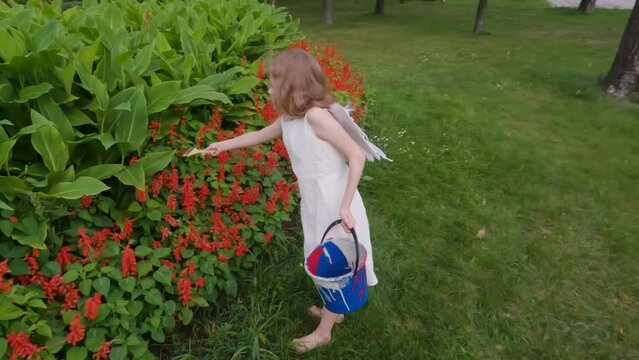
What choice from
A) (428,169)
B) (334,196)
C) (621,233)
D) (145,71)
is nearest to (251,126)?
(145,71)

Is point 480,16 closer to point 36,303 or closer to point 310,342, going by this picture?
point 310,342

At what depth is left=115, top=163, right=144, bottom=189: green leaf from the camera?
2504 mm

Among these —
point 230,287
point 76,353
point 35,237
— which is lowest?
point 230,287

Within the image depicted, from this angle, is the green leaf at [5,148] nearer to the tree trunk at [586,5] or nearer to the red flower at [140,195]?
the red flower at [140,195]

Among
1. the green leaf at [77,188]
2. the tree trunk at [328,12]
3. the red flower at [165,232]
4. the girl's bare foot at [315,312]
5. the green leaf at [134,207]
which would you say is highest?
the green leaf at [77,188]

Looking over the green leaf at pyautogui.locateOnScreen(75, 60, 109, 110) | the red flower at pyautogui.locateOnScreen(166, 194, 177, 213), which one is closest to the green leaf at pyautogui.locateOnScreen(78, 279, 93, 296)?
the red flower at pyautogui.locateOnScreen(166, 194, 177, 213)

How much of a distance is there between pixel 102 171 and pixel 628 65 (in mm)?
8026

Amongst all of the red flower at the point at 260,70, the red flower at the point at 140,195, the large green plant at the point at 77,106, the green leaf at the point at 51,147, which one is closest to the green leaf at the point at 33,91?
the large green plant at the point at 77,106

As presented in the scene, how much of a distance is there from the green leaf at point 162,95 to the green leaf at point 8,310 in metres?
1.21

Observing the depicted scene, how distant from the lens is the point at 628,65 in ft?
25.2

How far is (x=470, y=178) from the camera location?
203 inches

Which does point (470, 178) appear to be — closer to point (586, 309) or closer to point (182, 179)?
point (586, 309)

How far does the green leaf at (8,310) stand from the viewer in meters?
1.97

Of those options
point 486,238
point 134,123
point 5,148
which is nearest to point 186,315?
point 134,123
